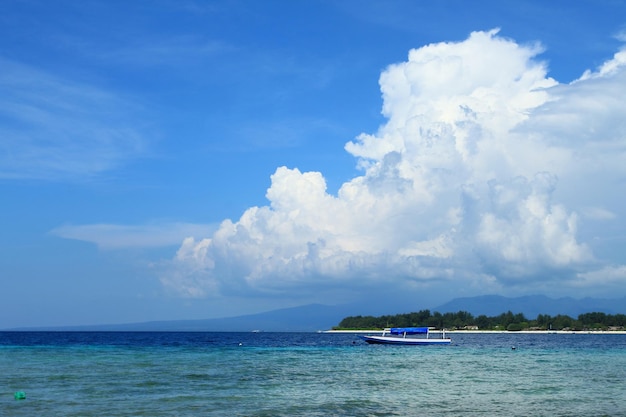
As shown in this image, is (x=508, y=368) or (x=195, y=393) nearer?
(x=195, y=393)

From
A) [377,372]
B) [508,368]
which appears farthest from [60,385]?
[508,368]

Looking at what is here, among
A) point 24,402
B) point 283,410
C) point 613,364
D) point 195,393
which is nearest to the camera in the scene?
point 283,410

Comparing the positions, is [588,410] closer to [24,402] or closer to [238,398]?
[238,398]

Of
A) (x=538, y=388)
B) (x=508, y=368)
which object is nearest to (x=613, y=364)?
(x=508, y=368)

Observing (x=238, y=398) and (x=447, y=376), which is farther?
(x=447, y=376)

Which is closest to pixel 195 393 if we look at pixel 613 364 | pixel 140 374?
pixel 140 374

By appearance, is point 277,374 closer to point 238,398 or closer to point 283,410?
point 238,398

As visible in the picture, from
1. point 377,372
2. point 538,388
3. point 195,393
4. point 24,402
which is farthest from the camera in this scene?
point 377,372

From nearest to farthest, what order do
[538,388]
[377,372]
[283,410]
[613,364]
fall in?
[283,410], [538,388], [377,372], [613,364]

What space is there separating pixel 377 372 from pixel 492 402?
27718 millimetres

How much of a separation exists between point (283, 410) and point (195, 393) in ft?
34.5

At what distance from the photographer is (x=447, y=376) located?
211 ft

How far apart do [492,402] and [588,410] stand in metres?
6.36

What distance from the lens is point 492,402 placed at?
43.8 m
